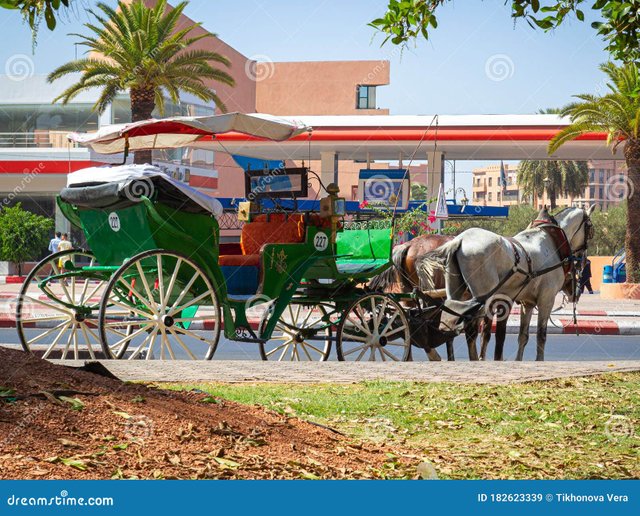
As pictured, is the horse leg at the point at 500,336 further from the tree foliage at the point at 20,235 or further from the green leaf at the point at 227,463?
the tree foliage at the point at 20,235

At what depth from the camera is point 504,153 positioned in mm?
37094

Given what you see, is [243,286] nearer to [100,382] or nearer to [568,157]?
[100,382]

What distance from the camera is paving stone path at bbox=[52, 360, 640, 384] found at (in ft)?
24.9

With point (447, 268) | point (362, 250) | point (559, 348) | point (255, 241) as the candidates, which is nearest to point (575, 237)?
point (447, 268)

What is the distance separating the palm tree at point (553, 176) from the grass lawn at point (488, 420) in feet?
214

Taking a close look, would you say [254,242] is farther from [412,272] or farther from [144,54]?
[144,54]

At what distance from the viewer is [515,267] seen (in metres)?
11.1

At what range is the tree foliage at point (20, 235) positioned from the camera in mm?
35594

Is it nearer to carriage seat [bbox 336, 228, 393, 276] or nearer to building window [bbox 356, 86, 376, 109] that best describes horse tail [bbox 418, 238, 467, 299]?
carriage seat [bbox 336, 228, 393, 276]

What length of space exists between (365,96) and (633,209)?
55552 millimetres

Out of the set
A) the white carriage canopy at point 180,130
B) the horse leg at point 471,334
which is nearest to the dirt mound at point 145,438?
the white carriage canopy at point 180,130

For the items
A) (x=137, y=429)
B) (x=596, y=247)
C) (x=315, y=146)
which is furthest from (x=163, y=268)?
(x=596, y=247)

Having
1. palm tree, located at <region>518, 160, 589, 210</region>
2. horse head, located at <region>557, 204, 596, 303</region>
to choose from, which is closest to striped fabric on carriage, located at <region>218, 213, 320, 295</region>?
horse head, located at <region>557, 204, 596, 303</region>

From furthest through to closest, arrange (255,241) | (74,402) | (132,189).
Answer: (255,241) < (132,189) < (74,402)
